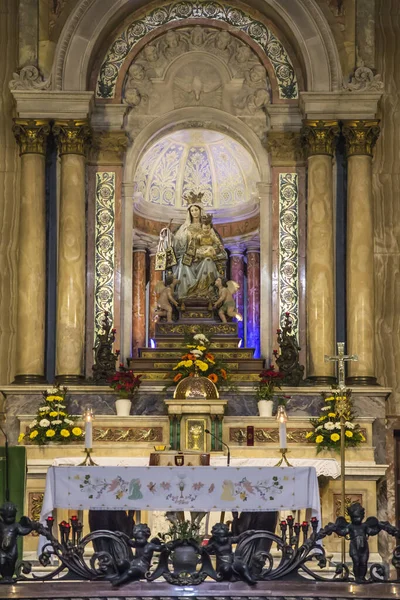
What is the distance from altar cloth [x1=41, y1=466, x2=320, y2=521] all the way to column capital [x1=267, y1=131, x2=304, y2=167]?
6.97m

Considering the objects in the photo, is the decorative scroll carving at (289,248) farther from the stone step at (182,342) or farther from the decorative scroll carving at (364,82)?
the decorative scroll carving at (364,82)

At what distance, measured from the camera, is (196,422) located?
15703 mm

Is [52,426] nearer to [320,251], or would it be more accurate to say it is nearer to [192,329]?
[192,329]

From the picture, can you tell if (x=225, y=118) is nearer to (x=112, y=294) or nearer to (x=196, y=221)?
(x=196, y=221)

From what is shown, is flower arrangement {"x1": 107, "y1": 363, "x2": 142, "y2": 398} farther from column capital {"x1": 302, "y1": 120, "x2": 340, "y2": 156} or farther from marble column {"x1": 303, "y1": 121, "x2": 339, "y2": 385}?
column capital {"x1": 302, "y1": 120, "x2": 340, "y2": 156}

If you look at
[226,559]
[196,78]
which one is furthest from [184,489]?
[196,78]

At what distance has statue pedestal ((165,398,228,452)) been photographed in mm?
15570

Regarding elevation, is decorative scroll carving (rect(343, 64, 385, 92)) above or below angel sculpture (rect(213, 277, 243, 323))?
above

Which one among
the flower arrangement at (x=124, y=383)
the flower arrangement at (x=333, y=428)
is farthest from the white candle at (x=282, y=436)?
the flower arrangement at (x=124, y=383)

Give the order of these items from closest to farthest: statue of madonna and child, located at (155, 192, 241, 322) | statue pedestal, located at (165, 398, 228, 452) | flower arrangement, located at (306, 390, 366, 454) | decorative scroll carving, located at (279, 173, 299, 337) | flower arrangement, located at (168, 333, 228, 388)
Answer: statue pedestal, located at (165, 398, 228, 452) < flower arrangement, located at (306, 390, 366, 454) < flower arrangement, located at (168, 333, 228, 388) < decorative scroll carving, located at (279, 173, 299, 337) < statue of madonna and child, located at (155, 192, 241, 322)

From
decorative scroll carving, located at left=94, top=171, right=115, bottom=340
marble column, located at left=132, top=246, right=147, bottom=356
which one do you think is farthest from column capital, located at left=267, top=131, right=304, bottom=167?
marble column, located at left=132, top=246, right=147, bottom=356

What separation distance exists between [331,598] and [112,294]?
1019 cm

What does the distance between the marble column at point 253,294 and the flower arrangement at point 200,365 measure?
2279mm

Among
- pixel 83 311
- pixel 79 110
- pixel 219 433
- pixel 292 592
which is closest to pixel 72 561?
pixel 292 592
